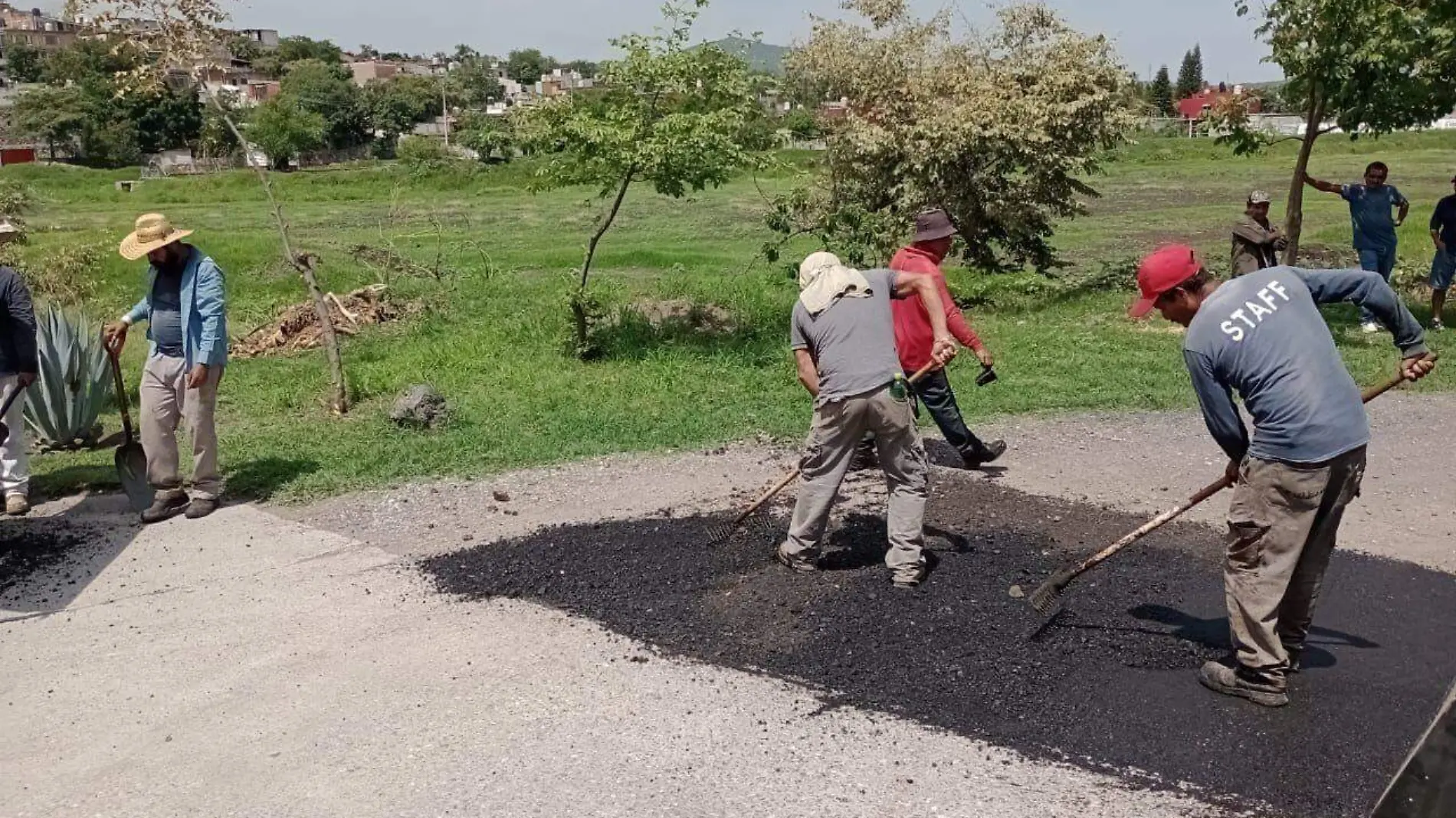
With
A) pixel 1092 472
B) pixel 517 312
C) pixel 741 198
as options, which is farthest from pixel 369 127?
pixel 1092 472

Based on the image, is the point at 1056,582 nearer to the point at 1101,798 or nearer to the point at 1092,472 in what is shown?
the point at 1101,798

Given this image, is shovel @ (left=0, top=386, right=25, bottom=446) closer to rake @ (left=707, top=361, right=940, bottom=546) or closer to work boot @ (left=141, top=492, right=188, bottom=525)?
work boot @ (left=141, top=492, right=188, bottom=525)

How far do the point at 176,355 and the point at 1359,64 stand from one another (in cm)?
1158

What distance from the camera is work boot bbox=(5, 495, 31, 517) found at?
7543mm

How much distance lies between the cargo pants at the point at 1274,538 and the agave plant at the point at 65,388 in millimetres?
7793

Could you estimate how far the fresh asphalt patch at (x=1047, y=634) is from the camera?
434 cm

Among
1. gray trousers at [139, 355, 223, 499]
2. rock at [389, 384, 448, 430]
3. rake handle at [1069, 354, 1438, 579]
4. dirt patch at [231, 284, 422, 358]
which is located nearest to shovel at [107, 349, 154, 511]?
gray trousers at [139, 355, 223, 499]

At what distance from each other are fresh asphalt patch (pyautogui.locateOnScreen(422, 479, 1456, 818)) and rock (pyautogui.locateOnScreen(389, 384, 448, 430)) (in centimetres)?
263

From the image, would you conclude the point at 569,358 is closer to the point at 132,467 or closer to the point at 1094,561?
the point at 132,467

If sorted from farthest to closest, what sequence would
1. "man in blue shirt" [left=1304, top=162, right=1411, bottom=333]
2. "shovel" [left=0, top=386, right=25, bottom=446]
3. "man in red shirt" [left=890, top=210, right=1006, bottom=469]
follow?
1. "man in blue shirt" [left=1304, top=162, right=1411, bottom=333]
2. "shovel" [left=0, top=386, right=25, bottom=446]
3. "man in red shirt" [left=890, top=210, right=1006, bottom=469]

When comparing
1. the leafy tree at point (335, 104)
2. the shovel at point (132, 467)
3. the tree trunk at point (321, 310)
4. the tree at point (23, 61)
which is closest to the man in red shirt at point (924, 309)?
the shovel at point (132, 467)

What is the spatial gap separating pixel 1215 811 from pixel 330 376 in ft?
28.9

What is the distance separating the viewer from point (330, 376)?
10922mm

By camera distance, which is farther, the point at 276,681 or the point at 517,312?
the point at 517,312
